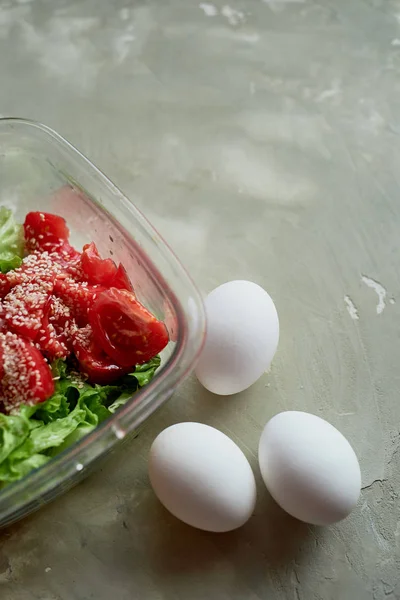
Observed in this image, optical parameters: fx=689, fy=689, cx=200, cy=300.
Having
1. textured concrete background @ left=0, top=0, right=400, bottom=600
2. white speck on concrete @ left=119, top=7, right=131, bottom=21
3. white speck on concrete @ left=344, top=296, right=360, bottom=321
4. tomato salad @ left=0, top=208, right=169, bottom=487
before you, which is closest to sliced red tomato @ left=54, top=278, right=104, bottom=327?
tomato salad @ left=0, top=208, right=169, bottom=487

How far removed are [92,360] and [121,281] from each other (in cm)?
15

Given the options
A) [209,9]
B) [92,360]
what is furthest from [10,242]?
[209,9]

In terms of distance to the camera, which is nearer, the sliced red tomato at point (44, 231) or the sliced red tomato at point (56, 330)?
the sliced red tomato at point (56, 330)

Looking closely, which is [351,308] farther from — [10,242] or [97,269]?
[10,242]

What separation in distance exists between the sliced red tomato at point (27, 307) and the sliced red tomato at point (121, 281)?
107 millimetres

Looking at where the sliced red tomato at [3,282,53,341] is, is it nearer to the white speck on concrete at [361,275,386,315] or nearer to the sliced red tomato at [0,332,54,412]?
the sliced red tomato at [0,332,54,412]

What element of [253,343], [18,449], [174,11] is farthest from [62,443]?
[174,11]

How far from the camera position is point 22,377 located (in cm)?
106

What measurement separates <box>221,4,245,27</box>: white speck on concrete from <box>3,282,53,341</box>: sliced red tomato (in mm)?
901

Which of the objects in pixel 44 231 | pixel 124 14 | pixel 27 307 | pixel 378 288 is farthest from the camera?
pixel 124 14

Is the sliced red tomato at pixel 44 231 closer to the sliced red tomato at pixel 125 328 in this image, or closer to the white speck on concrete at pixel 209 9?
the sliced red tomato at pixel 125 328

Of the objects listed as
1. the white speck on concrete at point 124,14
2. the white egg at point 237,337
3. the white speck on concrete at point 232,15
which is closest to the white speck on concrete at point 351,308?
the white egg at point 237,337

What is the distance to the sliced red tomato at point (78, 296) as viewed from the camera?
1.14 meters

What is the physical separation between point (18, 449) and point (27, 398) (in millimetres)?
82
